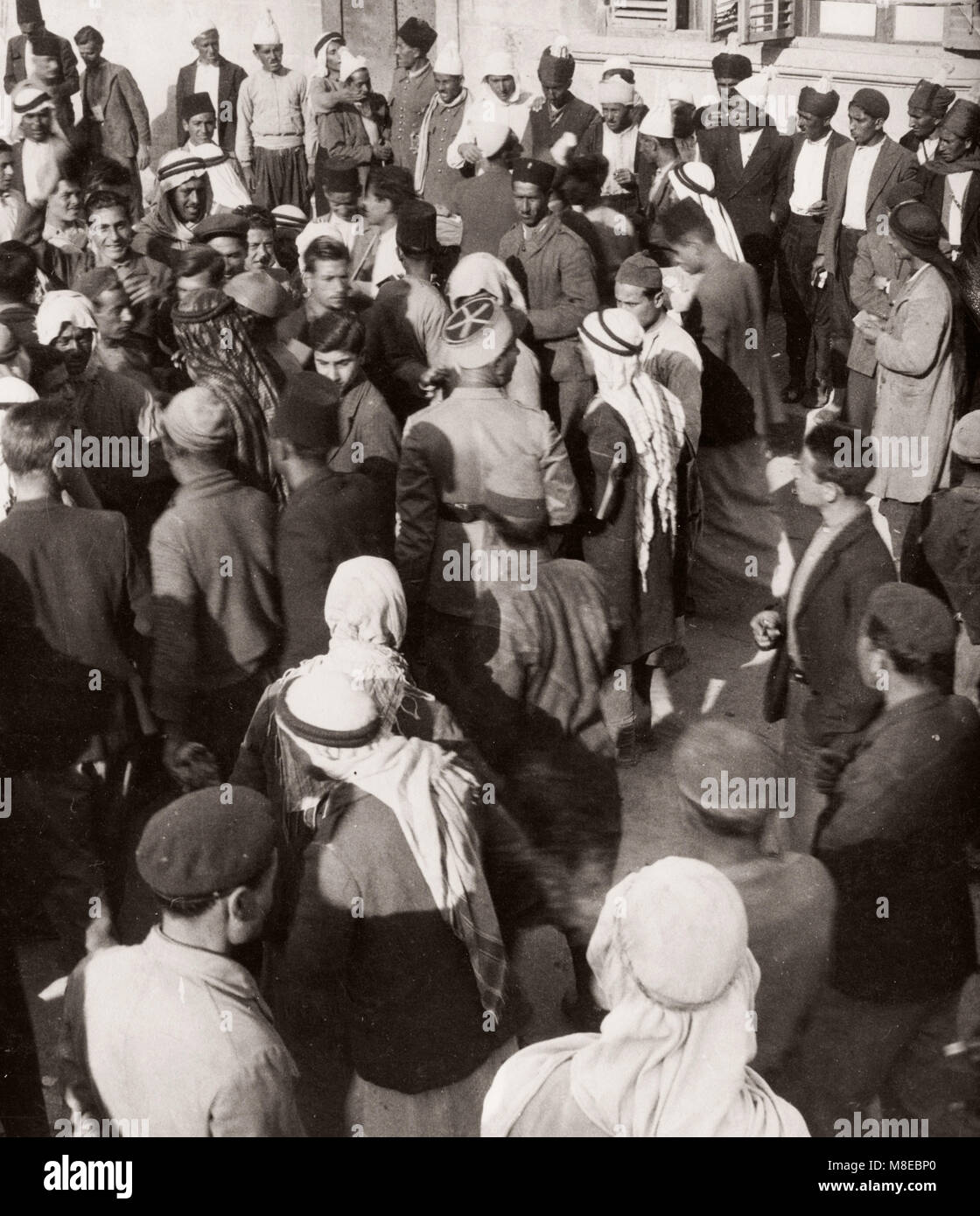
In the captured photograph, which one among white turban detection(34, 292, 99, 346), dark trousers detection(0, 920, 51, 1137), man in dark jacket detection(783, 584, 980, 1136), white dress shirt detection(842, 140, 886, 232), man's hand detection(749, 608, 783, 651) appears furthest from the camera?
white dress shirt detection(842, 140, 886, 232)

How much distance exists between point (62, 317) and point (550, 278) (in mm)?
2334

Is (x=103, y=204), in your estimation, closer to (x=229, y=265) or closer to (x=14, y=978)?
(x=229, y=265)

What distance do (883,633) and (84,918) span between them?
238 cm

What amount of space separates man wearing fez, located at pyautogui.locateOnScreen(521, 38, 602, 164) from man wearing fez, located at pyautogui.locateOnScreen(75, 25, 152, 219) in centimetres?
252

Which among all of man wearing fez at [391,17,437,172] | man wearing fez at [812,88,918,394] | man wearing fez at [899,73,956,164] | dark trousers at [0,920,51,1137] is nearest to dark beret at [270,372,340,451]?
dark trousers at [0,920,51,1137]

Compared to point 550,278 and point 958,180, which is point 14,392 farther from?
point 958,180

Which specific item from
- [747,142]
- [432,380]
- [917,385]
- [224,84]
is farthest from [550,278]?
[224,84]

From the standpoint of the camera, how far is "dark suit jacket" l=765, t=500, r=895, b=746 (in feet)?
13.4

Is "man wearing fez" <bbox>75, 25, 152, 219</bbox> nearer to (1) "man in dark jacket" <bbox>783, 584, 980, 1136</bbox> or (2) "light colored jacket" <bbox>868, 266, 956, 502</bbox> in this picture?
(2) "light colored jacket" <bbox>868, 266, 956, 502</bbox>

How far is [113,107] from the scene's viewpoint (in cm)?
966

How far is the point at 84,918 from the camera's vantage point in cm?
431

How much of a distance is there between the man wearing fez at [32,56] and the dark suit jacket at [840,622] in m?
6.21
